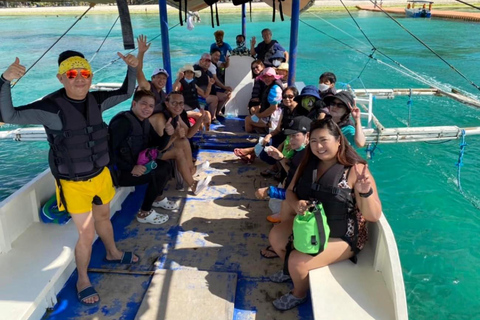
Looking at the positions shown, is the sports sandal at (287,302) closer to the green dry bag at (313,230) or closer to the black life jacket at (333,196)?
the green dry bag at (313,230)

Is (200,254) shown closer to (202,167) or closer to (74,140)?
(74,140)

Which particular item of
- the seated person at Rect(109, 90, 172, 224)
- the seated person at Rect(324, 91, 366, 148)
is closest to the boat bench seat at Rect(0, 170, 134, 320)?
the seated person at Rect(109, 90, 172, 224)

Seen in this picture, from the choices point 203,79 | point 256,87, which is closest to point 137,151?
point 256,87

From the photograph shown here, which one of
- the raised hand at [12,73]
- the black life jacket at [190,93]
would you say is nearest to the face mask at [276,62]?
the black life jacket at [190,93]

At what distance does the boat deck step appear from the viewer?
2.83 metres

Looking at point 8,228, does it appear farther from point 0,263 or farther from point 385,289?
point 385,289

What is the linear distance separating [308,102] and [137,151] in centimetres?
183

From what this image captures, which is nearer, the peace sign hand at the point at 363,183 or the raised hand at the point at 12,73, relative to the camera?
the raised hand at the point at 12,73

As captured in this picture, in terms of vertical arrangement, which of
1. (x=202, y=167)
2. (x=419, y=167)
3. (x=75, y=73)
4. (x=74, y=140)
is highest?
(x=75, y=73)

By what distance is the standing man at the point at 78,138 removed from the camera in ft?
8.51

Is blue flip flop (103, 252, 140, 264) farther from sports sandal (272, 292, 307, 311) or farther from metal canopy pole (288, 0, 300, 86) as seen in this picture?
metal canopy pole (288, 0, 300, 86)

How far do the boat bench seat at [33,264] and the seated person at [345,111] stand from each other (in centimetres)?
267

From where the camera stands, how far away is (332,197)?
2709mm

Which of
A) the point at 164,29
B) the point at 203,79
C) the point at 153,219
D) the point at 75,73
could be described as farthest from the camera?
the point at 203,79
